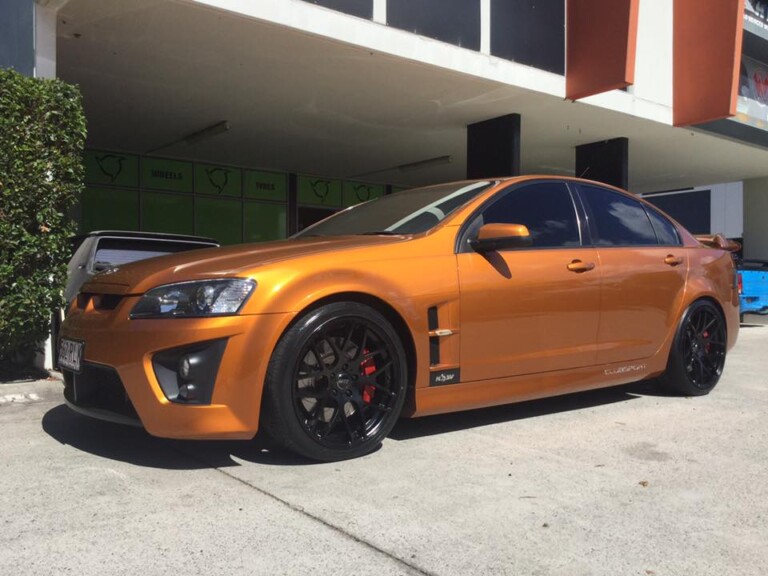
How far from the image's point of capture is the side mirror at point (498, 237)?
3.85m

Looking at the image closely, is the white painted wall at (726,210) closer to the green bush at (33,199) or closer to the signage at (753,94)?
the signage at (753,94)

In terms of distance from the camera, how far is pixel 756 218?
19.6 meters

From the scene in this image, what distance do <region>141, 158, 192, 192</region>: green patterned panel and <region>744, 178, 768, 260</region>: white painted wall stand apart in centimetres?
1565

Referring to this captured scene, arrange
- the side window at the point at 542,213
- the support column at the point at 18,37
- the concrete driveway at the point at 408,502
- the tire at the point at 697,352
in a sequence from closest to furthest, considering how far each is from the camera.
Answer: the concrete driveway at the point at 408,502
the side window at the point at 542,213
the tire at the point at 697,352
the support column at the point at 18,37

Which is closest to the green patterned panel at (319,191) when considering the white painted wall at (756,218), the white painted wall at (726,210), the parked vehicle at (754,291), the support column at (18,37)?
the parked vehicle at (754,291)

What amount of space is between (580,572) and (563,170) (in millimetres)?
15971

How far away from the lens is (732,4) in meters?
11.8

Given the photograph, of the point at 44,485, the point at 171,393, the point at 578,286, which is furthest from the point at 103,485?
the point at 578,286

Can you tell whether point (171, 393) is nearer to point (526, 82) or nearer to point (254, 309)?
point (254, 309)

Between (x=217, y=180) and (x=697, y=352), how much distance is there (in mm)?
12592

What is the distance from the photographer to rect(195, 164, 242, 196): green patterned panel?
15539mm

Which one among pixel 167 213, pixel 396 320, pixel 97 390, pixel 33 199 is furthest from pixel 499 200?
pixel 167 213

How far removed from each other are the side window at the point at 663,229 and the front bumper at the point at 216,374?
10.9 feet

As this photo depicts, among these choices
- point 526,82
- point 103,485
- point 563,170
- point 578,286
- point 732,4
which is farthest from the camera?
point 563,170
